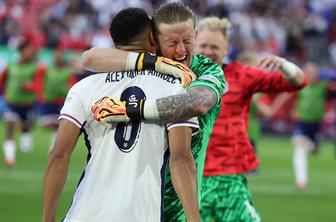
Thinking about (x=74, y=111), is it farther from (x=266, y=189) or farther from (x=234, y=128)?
(x=266, y=189)

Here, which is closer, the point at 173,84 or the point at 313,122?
the point at 173,84

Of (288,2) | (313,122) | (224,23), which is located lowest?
(313,122)

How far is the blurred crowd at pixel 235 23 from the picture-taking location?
33.3 m

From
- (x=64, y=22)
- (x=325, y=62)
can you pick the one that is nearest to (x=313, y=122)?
(x=325, y=62)

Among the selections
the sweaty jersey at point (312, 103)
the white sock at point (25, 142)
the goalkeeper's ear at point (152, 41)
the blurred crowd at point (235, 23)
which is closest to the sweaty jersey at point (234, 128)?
the goalkeeper's ear at point (152, 41)

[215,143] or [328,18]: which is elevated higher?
[328,18]

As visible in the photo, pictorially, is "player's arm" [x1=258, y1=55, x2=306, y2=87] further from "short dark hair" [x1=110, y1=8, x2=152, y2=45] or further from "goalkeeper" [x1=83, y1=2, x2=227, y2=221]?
"short dark hair" [x1=110, y1=8, x2=152, y2=45]

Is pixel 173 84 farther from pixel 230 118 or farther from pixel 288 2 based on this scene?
pixel 288 2

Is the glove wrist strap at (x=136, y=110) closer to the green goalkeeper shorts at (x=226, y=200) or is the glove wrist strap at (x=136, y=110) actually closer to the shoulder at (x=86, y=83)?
the shoulder at (x=86, y=83)

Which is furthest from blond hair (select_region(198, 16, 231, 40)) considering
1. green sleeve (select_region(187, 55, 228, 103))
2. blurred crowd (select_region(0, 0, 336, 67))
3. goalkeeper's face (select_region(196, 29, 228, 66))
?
blurred crowd (select_region(0, 0, 336, 67))

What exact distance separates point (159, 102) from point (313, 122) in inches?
665

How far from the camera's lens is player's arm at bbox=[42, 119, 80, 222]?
15.8 feet

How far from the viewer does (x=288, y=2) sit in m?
37.4

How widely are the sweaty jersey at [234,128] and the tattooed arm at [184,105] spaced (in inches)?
123
